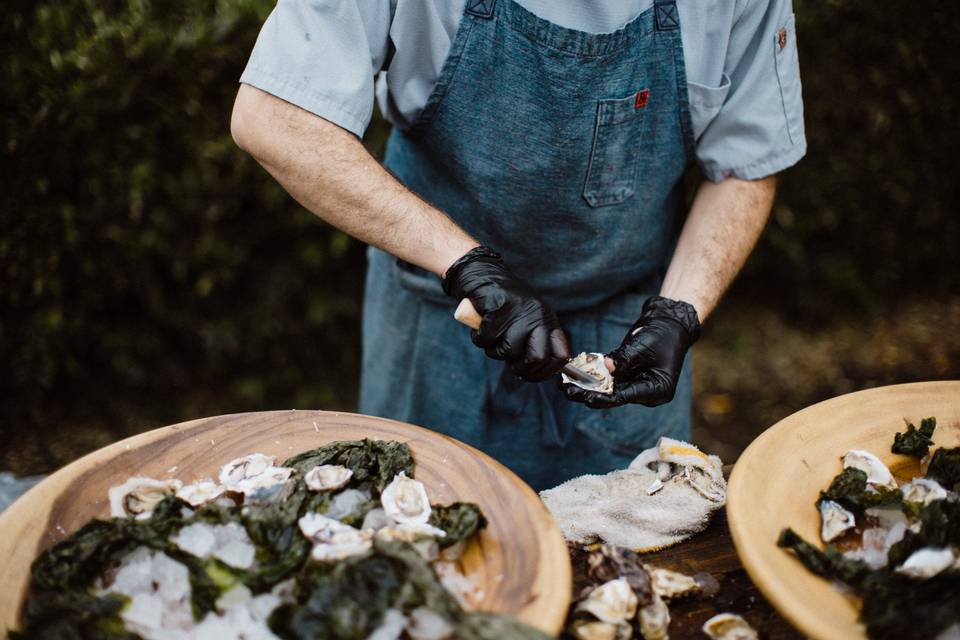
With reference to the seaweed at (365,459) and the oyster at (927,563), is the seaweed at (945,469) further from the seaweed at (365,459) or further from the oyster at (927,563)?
the seaweed at (365,459)

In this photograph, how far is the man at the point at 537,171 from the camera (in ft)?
5.21

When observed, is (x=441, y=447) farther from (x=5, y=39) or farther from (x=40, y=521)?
(x=5, y=39)

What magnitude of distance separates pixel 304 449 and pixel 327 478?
15 centimetres

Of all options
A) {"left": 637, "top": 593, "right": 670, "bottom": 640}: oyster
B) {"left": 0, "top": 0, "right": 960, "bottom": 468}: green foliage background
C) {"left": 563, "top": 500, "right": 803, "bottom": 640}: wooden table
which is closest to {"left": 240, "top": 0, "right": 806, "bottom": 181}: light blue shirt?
{"left": 563, "top": 500, "right": 803, "bottom": 640}: wooden table

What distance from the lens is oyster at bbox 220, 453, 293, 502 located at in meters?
1.29

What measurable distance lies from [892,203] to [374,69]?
3.71 metres

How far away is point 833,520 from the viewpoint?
4.10ft

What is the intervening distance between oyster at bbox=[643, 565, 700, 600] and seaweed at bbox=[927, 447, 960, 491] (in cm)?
48

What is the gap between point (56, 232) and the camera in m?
3.14

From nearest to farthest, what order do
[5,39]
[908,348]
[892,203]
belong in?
1. [5,39]
2. [892,203]
3. [908,348]

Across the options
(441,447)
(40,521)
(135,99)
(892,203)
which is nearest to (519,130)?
(441,447)

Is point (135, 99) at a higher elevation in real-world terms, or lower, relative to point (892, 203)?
higher

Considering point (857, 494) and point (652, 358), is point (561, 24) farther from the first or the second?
point (857, 494)

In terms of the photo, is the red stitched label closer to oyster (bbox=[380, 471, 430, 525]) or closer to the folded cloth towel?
the folded cloth towel
